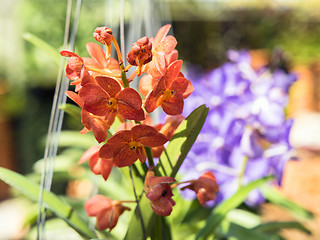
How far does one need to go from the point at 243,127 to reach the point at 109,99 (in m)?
0.60

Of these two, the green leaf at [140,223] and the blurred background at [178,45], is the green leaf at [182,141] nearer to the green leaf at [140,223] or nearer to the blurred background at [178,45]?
the green leaf at [140,223]

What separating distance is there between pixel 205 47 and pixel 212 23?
496 millimetres

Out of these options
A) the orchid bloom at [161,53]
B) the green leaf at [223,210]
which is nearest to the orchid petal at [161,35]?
the orchid bloom at [161,53]

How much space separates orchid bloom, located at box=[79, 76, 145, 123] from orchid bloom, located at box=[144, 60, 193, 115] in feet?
0.06

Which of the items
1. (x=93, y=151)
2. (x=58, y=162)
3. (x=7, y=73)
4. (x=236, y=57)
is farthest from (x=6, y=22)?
(x=93, y=151)

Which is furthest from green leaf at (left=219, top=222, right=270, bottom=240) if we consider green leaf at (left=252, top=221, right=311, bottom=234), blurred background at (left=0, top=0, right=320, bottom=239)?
blurred background at (left=0, top=0, right=320, bottom=239)

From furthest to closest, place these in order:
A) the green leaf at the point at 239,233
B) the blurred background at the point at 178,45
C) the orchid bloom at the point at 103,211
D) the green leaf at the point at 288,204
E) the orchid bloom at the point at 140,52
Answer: the blurred background at the point at 178,45, the green leaf at the point at 288,204, the green leaf at the point at 239,233, the orchid bloom at the point at 103,211, the orchid bloom at the point at 140,52

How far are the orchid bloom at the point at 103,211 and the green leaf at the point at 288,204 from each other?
0.88 metres

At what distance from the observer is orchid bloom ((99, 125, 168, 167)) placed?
0.49 metres

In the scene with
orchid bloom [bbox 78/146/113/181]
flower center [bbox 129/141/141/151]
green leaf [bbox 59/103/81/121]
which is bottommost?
orchid bloom [bbox 78/146/113/181]

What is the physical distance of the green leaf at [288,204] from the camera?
49.7 inches

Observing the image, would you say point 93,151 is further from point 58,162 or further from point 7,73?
point 7,73

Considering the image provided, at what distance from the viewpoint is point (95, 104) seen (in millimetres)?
479

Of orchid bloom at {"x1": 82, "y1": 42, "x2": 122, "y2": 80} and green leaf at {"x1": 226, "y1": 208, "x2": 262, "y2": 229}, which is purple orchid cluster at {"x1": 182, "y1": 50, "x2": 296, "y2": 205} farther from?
orchid bloom at {"x1": 82, "y1": 42, "x2": 122, "y2": 80}
